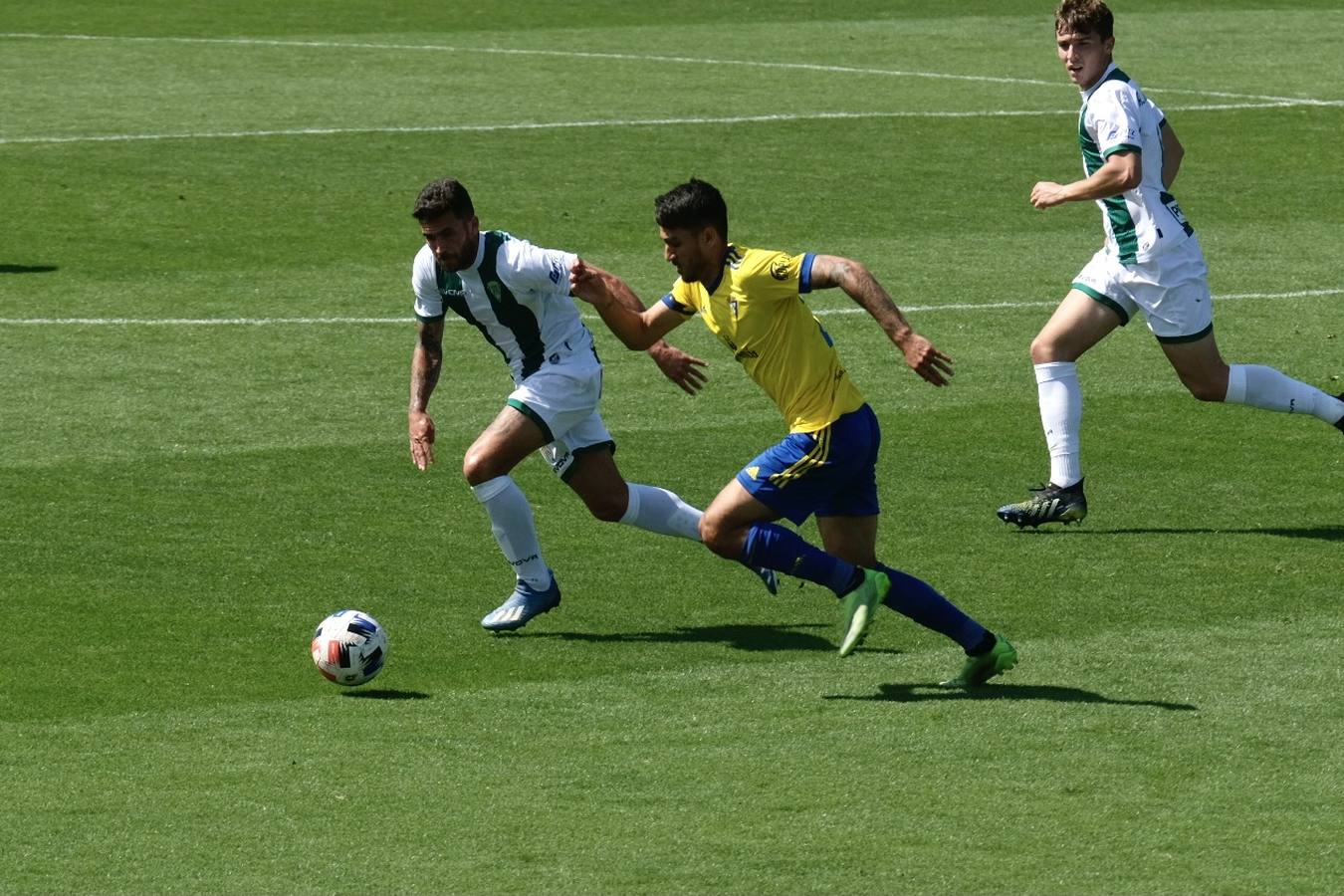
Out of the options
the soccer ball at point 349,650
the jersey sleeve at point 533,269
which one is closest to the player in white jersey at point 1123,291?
the jersey sleeve at point 533,269

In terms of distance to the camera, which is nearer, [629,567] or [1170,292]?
[629,567]

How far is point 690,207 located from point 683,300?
62cm

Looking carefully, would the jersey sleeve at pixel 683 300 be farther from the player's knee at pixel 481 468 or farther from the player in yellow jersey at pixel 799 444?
the player's knee at pixel 481 468

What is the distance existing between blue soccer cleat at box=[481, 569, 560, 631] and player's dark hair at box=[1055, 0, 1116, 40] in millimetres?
3776

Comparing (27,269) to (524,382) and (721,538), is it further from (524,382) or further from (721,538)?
(721,538)

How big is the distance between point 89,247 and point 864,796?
12.6m

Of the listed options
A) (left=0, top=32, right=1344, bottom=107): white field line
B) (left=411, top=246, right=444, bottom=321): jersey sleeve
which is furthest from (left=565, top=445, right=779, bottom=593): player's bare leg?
(left=0, top=32, right=1344, bottom=107): white field line

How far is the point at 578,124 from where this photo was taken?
23969 mm

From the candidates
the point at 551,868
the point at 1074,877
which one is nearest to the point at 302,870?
the point at 551,868

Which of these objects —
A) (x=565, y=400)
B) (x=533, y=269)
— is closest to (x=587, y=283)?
(x=533, y=269)

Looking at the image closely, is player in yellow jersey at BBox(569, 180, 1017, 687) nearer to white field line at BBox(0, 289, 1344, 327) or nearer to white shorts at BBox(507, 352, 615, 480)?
white shorts at BBox(507, 352, 615, 480)

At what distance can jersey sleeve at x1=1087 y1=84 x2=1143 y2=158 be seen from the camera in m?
10.9

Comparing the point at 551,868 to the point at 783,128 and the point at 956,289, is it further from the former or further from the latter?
the point at 783,128

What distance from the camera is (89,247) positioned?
1842 centimetres
